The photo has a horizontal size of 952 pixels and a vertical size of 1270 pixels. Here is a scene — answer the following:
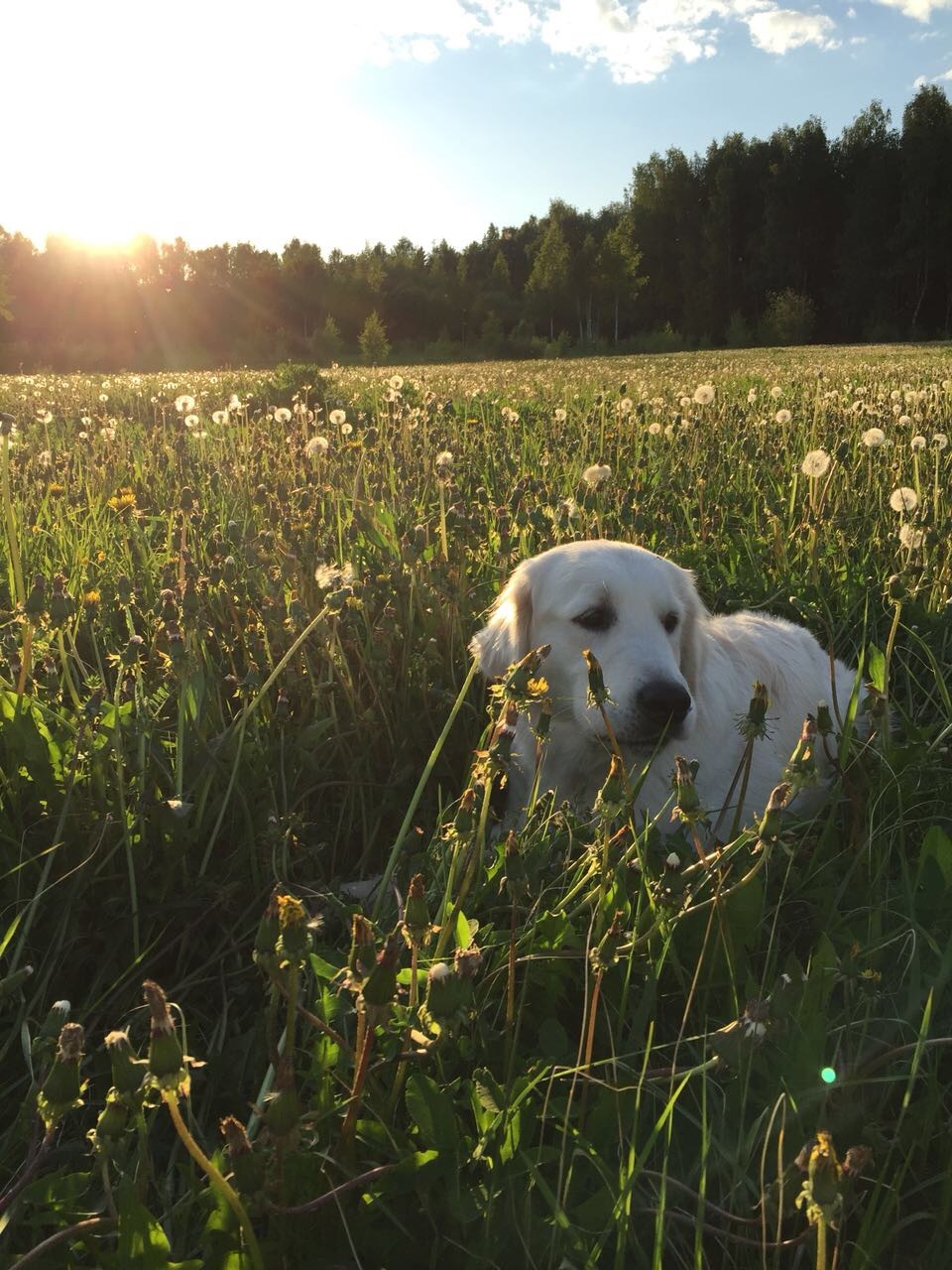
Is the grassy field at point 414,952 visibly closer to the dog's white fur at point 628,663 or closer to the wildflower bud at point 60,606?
the wildflower bud at point 60,606

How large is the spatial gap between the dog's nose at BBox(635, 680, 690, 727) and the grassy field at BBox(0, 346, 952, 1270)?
440mm

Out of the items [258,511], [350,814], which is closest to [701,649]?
A: [350,814]

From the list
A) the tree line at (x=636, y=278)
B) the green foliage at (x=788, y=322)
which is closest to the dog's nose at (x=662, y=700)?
the tree line at (x=636, y=278)

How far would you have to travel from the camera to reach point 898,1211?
1.23 metres

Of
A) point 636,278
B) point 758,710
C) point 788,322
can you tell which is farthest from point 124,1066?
point 636,278

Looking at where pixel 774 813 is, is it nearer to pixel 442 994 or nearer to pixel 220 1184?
pixel 442 994

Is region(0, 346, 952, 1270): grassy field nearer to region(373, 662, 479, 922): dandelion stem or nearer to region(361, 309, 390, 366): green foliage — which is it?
region(373, 662, 479, 922): dandelion stem

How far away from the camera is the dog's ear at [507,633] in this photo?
117 inches

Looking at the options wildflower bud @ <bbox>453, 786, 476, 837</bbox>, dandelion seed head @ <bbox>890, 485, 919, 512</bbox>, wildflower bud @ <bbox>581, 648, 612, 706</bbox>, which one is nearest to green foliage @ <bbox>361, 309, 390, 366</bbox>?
dandelion seed head @ <bbox>890, 485, 919, 512</bbox>

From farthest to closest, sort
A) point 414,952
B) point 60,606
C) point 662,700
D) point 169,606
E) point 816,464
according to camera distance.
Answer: point 816,464, point 662,700, point 169,606, point 60,606, point 414,952

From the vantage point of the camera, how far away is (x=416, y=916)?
107 cm

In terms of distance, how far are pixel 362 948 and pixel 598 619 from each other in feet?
6.96

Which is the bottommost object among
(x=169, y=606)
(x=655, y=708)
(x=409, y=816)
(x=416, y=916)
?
(x=655, y=708)

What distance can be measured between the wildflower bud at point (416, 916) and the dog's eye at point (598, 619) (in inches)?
76.7
